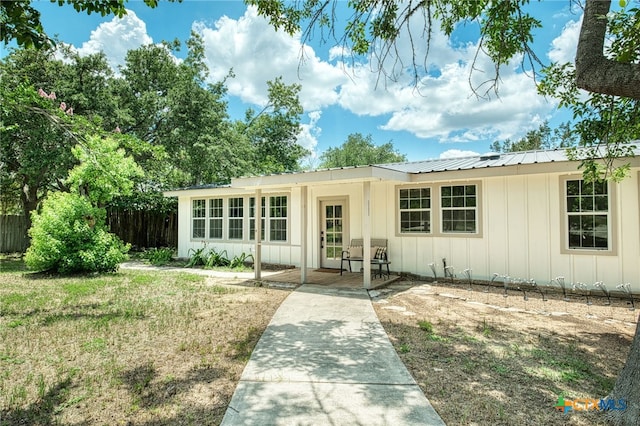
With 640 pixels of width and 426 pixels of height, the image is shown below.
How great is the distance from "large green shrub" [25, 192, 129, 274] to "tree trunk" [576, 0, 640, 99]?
34.3 feet

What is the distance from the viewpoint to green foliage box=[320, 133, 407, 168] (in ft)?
133

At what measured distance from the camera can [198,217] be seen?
519 inches

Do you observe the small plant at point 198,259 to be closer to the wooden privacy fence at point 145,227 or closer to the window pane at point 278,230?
the window pane at point 278,230

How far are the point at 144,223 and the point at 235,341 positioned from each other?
1314 cm

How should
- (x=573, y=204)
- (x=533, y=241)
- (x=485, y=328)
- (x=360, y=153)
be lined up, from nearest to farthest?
(x=485, y=328) < (x=573, y=204) < (x=533, y=241) < (x=360, y=153)

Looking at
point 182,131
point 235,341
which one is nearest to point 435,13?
point 235,341

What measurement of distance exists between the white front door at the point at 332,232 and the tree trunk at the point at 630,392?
730 cm

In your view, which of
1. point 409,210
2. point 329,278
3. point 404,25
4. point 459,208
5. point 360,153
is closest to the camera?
point 404,25

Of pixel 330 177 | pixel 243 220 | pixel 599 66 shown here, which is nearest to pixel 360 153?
pixel 243 220

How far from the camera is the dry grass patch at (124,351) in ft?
9.82

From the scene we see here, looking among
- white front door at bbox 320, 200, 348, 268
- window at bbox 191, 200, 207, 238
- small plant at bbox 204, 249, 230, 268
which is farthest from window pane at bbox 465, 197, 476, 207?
window at bbox 191, 200, 207, 238

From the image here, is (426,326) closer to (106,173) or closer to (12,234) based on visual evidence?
(106,173)

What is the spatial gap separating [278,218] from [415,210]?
436 centimetres

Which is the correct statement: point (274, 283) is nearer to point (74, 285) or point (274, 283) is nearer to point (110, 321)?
point (110, 321)
